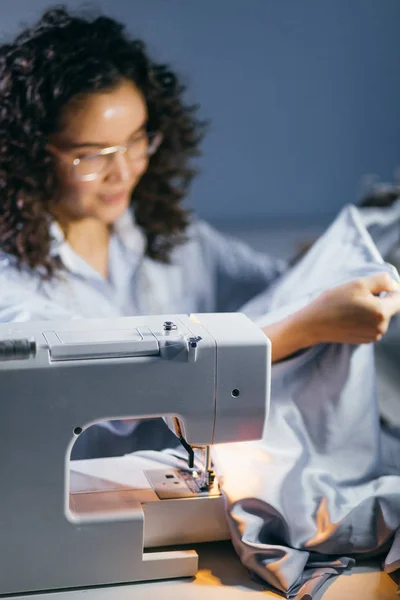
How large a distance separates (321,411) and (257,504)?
30 cm

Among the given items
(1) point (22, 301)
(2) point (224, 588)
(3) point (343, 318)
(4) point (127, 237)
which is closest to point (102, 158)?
(4) point (127, 237)

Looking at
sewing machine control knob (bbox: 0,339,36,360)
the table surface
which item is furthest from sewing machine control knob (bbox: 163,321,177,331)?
the table surface

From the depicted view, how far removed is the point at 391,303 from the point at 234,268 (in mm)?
911

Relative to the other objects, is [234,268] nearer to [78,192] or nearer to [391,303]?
[78,192]

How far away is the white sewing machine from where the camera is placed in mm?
1722

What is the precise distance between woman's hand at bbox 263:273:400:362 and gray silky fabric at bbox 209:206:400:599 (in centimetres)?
4

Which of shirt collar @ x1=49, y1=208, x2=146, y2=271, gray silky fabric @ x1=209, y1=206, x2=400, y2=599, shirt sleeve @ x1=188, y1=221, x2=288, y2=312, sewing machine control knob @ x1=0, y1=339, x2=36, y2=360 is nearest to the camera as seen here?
sewing machine control knob @ x1=0, y1=339, x2=36, y2=360

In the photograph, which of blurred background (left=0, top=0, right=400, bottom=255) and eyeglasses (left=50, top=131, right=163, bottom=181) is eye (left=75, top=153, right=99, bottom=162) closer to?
eyeglasses (left=50, top=131, right=163, bottom=181)

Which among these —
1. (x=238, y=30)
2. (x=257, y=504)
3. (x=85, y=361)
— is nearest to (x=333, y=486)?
(x=257, y=504)

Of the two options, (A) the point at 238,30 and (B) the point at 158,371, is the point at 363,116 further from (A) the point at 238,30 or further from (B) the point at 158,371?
(B) the point at 158,371

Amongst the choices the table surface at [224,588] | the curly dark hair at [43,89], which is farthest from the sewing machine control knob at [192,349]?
the curly dark hair at [43,89]

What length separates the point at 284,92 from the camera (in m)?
3.03

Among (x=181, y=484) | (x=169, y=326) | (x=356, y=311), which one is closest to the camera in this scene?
(x=169, y=326)

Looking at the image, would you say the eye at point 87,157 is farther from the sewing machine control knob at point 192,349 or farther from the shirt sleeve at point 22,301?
the sewing machine control knob at point 192,349
